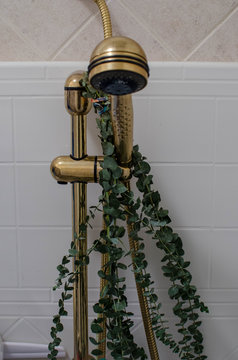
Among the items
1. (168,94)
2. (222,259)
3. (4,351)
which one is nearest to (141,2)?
(168,94)

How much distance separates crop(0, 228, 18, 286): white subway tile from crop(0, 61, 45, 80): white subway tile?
0.94ft

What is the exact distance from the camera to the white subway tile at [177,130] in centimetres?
54

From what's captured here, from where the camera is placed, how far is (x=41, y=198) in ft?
1.84

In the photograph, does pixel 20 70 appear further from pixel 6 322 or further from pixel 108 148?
pixel 6 322

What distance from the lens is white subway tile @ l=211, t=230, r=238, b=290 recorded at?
0.57 m

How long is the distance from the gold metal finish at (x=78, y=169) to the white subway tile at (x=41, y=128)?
0.40 feet

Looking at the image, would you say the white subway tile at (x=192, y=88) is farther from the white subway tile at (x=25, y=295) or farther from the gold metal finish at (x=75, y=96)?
the white subway tile at (x=25, y=295)

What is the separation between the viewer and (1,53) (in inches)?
21.2

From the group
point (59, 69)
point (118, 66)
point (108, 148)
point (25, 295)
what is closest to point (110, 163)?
point (108, 148)

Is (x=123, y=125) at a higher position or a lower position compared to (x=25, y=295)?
higher

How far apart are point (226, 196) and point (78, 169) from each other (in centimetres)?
30

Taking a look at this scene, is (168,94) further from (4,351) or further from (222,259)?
(4,351)

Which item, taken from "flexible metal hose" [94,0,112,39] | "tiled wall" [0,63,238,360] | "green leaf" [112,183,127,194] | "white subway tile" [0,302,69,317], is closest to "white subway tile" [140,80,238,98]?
"tiled wall" [0,63,238,360]

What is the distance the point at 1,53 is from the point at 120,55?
340 millimetres
